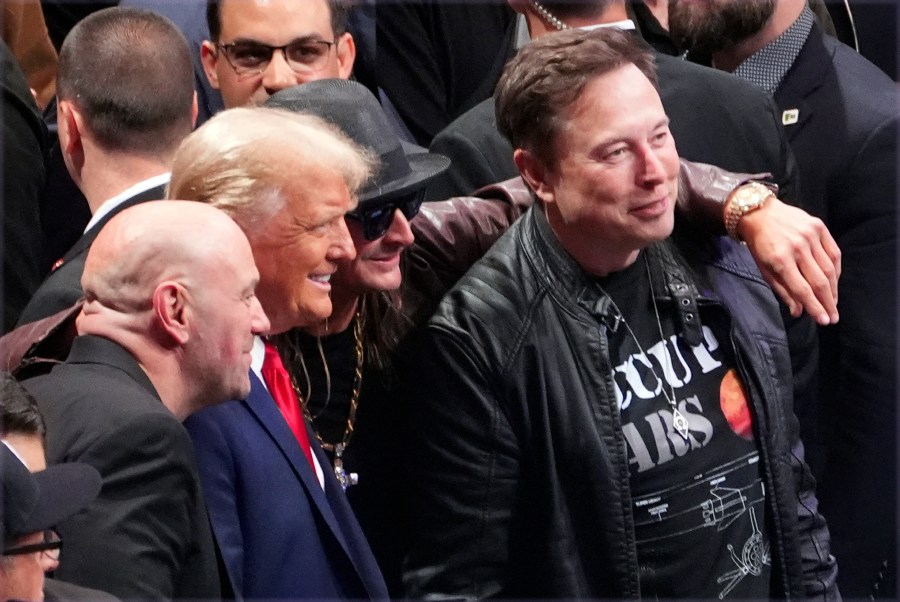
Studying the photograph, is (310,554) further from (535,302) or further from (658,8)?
(658,8)

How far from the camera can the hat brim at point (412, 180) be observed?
2637 millimetres

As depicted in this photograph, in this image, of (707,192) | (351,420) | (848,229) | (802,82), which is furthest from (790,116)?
(351,420)

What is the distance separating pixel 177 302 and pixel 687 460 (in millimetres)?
1043

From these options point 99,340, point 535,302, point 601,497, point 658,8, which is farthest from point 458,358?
point 658,8

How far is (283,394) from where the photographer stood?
255 cm

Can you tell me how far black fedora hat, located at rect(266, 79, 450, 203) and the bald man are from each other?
0.49 m

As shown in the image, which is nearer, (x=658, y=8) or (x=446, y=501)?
(x=446, y=501)

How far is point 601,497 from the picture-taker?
266cm

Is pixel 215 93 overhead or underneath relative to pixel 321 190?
underneath

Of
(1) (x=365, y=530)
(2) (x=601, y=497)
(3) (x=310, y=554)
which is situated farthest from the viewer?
(1) (x=365, y=530)

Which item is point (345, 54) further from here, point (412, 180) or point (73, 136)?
point (412, 180)

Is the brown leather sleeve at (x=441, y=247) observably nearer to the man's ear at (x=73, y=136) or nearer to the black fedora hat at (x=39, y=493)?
the man's ear at (x=73, y=136)

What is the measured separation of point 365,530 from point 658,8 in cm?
208

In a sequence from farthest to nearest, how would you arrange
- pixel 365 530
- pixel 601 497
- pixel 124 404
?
pixel 365 530 < pixel 601 497 < pixel 124 404
